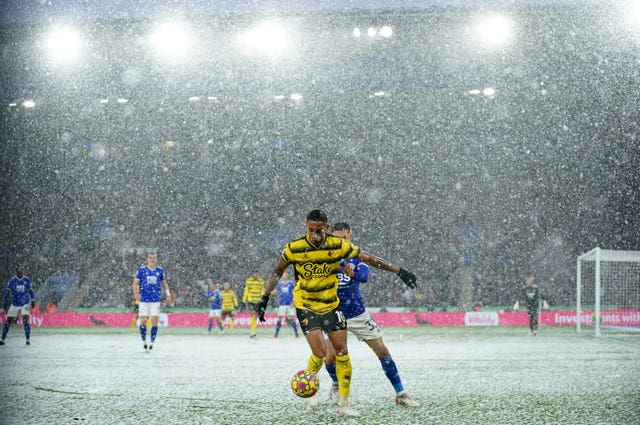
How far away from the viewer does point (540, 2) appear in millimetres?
22438

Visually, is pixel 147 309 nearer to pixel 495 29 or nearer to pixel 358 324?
pixel 358 324

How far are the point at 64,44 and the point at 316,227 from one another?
20.9 m

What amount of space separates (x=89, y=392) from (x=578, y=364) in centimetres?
780

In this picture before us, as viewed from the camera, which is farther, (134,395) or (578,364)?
(578,364)

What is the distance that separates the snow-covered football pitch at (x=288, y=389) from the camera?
614 centimetres

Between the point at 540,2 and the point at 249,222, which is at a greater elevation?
the point at 540,2

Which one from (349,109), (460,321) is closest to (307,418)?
(460,321)

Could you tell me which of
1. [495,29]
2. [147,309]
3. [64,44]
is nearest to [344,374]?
[147,309]

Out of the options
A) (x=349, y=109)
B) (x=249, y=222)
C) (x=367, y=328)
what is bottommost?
(x=367, y=328)

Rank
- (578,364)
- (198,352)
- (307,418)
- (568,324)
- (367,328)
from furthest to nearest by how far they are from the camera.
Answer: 1. (568,324)
2. (198,352)
3. (578,364)
4. (367,328)
5. (307,418)

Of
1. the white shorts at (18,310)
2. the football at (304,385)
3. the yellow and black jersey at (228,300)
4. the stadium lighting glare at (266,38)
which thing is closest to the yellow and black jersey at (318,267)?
the football at (304,385)

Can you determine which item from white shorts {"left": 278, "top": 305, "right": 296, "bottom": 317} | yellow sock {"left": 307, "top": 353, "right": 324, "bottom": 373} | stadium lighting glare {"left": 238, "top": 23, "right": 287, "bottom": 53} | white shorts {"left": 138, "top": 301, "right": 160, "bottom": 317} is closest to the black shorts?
yellow sock {"left": 307, "top": 353, "right": 324, "bottom": 373}

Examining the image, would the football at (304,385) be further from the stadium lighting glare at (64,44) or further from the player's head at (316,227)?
the stadium lighting glare at (64,44)

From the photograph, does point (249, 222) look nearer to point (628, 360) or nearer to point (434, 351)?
point (434, 351)
